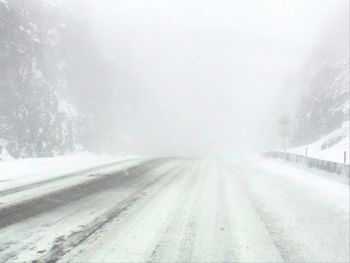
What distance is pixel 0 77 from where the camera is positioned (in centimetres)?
4066

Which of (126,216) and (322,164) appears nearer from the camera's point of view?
(126,216)

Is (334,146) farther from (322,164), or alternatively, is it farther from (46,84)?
(46,84)

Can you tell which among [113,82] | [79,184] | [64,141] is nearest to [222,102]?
[113,82]

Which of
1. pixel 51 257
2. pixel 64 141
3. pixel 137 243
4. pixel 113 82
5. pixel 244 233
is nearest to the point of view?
pixel 51 257

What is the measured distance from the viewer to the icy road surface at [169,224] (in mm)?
4930

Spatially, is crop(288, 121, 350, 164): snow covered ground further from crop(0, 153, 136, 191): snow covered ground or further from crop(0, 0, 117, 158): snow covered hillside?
crop(0, 0, 117, 158): snow covered hillside

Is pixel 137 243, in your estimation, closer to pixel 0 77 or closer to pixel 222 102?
pixel 0 77

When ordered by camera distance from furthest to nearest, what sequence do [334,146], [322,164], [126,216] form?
[334,146], [322,164], [126,216]

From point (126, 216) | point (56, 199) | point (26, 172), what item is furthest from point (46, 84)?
point (126, 216)

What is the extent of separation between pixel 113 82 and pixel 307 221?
6261 centimetres

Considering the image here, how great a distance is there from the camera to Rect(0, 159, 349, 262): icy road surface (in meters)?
4.93

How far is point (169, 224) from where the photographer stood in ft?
21.1

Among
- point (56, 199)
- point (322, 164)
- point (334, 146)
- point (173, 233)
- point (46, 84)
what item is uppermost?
point (46, 84)

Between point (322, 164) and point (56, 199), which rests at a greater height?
point (322, 164)
